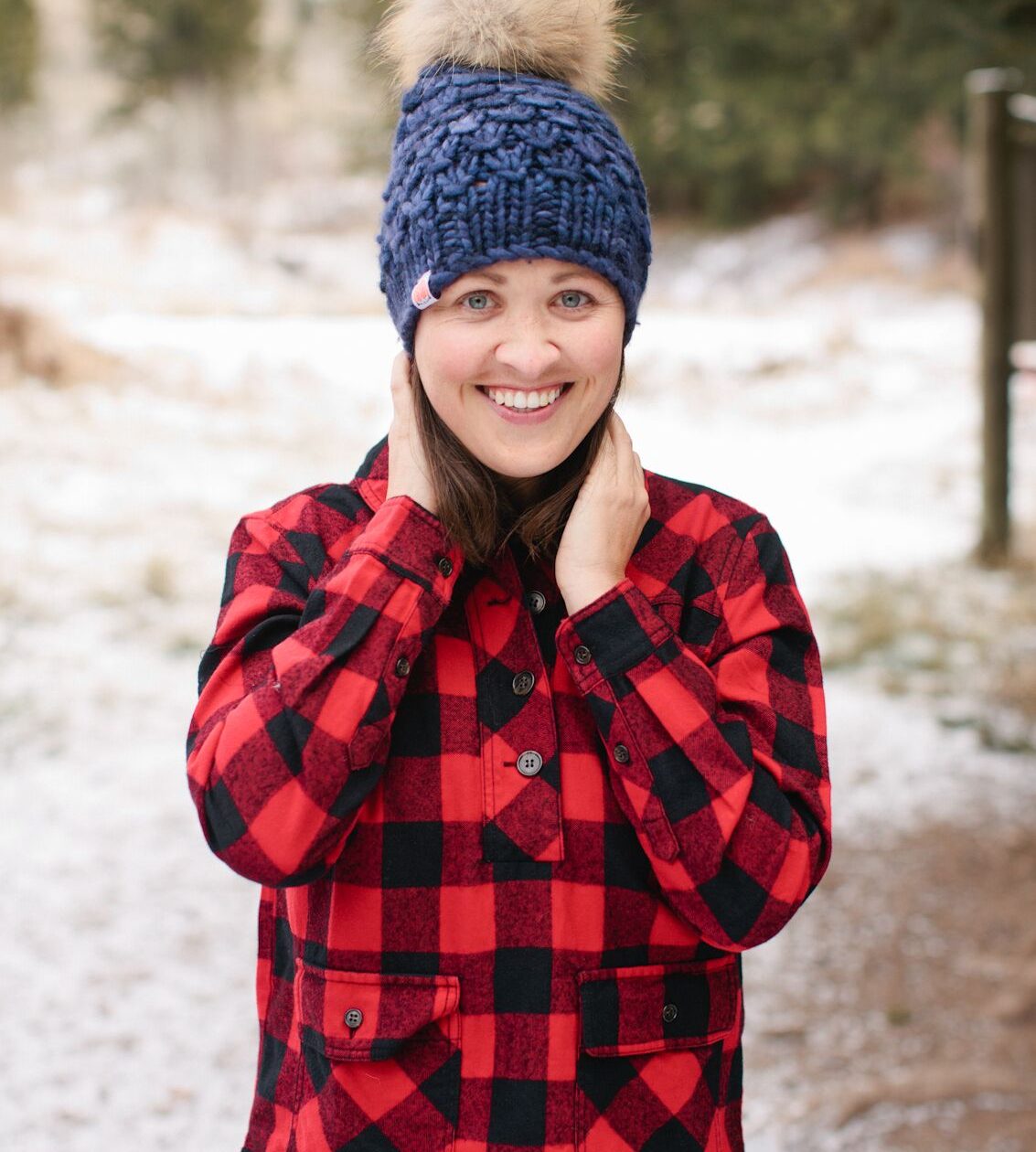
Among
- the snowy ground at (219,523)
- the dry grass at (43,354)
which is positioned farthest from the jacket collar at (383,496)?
the dry grass at (43,354)

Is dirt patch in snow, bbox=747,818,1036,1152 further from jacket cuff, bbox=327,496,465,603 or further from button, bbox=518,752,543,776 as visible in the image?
jacket cuff, bbox=327,496,465,603

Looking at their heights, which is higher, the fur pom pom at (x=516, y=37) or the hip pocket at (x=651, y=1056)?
the fur pom pom at (x=516, y=37)

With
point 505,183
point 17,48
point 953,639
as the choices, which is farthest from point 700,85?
point 17,48

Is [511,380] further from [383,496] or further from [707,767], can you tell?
[707,767]

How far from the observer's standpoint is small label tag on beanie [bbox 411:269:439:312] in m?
1.24

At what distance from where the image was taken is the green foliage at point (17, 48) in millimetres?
13391

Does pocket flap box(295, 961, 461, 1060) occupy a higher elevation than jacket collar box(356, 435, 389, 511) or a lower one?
lower

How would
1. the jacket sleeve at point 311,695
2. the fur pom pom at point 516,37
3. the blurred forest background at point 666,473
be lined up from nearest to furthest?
1. the jacket sleeve at point 311,695
2. the fur pom pom at point 516,37
3. the blurred forest background at point 666,473

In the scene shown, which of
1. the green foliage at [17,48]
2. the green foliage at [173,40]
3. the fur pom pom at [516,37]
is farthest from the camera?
the green foliage at [173,40]

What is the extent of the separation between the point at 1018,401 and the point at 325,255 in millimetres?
7957

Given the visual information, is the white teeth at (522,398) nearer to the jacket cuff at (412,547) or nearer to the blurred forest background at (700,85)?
the jacket cuff at (412,547)

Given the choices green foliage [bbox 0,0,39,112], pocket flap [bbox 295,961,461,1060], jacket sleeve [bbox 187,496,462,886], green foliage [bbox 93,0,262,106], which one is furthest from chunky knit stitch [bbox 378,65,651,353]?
green foliage [bbox 0,0,39,112]

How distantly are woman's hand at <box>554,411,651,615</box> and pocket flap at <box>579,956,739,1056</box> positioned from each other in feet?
1.17

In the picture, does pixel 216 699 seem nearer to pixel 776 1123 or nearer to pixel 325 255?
pixel 776 1123
